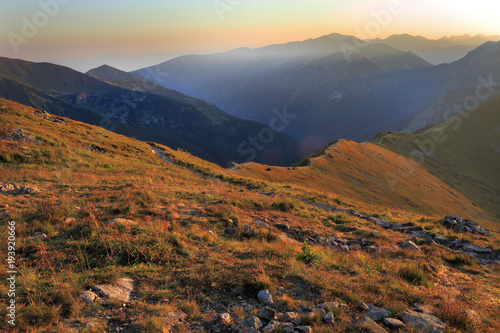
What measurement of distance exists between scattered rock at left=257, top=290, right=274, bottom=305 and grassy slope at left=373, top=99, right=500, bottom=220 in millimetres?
95997

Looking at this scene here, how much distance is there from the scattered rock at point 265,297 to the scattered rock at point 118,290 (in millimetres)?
2858

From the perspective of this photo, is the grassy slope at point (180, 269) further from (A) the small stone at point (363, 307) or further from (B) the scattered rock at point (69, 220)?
(A) the small stone at point (363, 307)

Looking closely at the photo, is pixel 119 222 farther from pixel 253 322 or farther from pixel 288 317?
pixel 288 317

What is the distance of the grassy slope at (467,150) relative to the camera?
91.2 meters

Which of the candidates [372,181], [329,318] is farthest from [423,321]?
[372,181]

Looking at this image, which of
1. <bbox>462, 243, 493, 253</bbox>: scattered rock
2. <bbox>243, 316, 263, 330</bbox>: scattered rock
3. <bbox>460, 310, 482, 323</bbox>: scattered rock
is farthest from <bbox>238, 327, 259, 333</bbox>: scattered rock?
<bbox>462, 243, 493, 253</bbox>: scattered rock

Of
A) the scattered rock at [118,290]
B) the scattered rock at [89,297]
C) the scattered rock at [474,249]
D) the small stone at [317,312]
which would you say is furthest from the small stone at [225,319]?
the scattered rock at [474,249]

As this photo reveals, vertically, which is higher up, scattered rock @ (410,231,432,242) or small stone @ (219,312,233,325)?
small stone @ (219,312,233,325)

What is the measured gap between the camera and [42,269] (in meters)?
5.89

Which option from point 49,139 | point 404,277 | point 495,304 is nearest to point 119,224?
point 404,277

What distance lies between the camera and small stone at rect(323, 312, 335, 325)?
4910 mm

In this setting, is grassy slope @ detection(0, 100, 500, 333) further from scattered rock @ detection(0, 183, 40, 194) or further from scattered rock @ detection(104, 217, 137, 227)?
scattered rock @ detection(0, 183, 40, 194)

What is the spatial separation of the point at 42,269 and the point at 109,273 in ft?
5.48

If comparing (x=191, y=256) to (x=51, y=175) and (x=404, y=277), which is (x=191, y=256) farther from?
(x=51, y=175)
